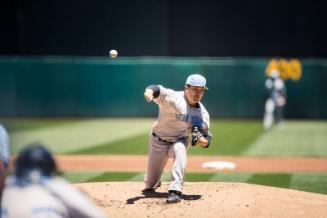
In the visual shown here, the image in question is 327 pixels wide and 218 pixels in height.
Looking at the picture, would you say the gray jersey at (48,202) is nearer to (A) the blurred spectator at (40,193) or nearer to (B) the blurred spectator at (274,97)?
(A) the blurred spectator at (40,193)

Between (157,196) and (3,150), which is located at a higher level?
(3,150)

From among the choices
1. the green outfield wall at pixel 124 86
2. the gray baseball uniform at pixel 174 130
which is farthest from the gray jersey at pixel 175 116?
the green outfield wall at pixel 124 86

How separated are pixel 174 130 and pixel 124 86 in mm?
15818

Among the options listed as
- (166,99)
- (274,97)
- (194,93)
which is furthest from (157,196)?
(274,97)

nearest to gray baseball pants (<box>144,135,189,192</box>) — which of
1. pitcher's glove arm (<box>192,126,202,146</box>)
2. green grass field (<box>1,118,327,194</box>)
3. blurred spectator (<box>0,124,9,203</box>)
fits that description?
pitcher's glove arm (<box>192,126,202,146</box>)

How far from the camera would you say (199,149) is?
52.0 feet

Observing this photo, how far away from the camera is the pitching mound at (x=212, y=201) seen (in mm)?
7562

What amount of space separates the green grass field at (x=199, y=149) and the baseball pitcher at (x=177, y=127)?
7.34ft

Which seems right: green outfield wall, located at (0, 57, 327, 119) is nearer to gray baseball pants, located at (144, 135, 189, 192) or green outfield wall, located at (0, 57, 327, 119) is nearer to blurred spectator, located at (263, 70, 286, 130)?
blurred spectator, located at (263, 70, 286, 130)

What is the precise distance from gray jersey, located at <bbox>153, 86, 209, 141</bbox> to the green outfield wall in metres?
15.4

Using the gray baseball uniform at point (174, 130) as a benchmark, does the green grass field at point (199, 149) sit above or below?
below

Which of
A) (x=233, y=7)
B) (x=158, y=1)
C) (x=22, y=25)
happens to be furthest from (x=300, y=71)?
(x=22, y=25)

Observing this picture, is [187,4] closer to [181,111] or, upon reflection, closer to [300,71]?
[300,71]

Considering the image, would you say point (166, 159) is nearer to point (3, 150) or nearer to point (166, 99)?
point (166, 99)
